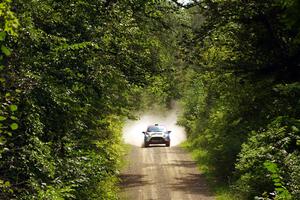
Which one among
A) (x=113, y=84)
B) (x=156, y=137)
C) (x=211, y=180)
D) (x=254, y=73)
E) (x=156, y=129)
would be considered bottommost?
(x=211, y=180)

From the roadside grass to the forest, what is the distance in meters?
0.11

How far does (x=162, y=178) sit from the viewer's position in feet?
79.1

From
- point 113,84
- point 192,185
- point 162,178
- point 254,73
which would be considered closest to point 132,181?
point 162,178

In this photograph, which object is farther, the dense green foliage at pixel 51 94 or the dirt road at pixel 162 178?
the dirt road at pixel 162 178

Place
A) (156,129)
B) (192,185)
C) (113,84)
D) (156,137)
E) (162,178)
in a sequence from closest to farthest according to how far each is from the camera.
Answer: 1. (113,84)
2. (192,185)
3. (162,178)
4. (156,137)
5. (156,129)

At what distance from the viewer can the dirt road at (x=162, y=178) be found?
20.2 metres

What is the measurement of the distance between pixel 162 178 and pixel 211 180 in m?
2.44

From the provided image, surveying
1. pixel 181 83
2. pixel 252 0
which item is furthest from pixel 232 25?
pixel 181 83

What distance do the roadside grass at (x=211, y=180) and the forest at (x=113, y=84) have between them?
114mm

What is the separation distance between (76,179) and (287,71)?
799cm

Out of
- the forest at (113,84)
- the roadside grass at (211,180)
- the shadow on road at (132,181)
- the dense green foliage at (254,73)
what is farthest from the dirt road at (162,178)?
the dense green foliage at (254,73)

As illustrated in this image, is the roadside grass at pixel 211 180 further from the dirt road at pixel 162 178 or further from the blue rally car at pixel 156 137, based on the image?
the blue rally car at pixel 156 137

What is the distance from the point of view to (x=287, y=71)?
14812mm

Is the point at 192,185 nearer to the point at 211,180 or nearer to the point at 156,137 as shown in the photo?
the point at 211,180
